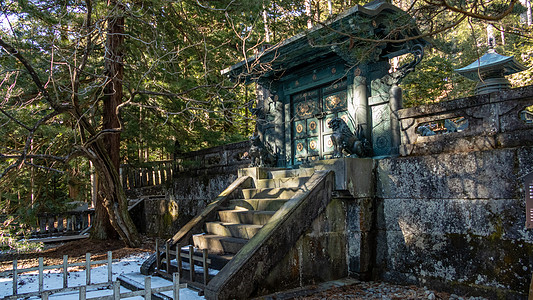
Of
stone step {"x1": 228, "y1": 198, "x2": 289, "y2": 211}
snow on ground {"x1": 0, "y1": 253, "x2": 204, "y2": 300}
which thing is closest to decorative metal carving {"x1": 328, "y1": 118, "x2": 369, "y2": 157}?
stone step {"x1": 228, "y1": 198, "x2": 289, "y2": 211}

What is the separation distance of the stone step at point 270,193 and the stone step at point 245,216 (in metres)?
0.58

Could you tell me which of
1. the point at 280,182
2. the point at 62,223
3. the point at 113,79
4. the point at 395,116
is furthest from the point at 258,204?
the point at 62,223

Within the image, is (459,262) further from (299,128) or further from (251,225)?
(299,128)

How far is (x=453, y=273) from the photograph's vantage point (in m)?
6.31

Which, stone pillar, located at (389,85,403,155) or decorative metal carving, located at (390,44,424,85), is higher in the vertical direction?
decorative metal carving, located at (390,44,424,85)

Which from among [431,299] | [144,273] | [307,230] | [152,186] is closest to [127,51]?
[152,186]

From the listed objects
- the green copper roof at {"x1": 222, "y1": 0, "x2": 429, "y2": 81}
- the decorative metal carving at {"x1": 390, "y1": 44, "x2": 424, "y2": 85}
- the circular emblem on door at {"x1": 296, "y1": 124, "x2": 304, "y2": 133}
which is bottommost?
the circular emblem on door at {"x1": 296, "y1": 124, "x2": 304, "y2": 133}

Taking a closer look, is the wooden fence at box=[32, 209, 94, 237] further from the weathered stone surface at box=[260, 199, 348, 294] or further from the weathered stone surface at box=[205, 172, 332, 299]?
the weathered stone surface at box=[260, 199, 348, 294]

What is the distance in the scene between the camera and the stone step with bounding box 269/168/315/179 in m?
8.33

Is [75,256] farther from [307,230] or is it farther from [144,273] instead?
[307,230]

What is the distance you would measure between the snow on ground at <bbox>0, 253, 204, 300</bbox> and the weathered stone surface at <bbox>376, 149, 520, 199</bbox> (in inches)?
165

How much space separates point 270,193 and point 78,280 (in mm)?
4352

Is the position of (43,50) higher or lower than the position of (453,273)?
higher

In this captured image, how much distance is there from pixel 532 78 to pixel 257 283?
13.1 meters
